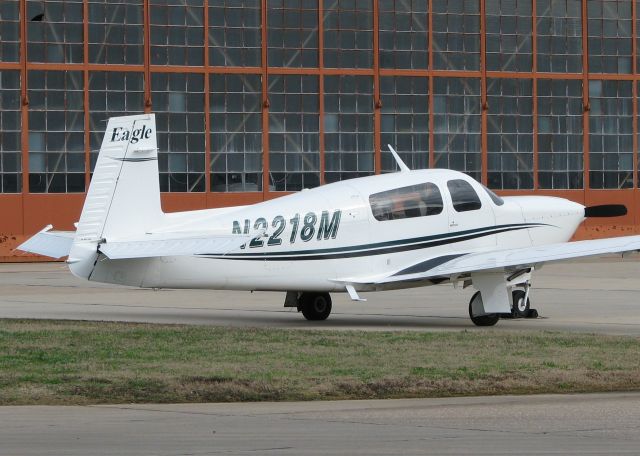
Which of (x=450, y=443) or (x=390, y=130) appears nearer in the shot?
(x=450, y=443)

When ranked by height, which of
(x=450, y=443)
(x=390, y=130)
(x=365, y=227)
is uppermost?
(x=390, y=130)

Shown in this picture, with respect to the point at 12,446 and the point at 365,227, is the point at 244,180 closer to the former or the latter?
the point at 365,227

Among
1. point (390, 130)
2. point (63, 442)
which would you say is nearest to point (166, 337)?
point (63, 442)

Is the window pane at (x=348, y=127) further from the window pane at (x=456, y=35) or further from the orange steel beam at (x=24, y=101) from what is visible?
the orange steel beam at (x=24, y=101)

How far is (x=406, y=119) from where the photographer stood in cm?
5644

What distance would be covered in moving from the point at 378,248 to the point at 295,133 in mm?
34121

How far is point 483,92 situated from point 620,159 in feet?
22.6

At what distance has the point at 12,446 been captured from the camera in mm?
10188

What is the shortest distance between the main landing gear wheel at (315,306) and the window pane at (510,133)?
35568 millimetres

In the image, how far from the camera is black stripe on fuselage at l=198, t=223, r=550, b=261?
20359 mm

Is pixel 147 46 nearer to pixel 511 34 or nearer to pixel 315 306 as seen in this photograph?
pixel 511 34

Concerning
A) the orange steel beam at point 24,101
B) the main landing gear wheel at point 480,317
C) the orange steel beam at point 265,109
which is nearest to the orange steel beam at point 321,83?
the orange steel beam at point 265,109

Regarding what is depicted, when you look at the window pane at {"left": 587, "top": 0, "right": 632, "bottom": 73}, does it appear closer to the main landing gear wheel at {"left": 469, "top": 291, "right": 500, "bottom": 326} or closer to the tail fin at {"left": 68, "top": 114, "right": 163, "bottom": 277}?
the main landing gear wheel at {"left": 469, "top": 291, "right": 500, "bottom": 326}

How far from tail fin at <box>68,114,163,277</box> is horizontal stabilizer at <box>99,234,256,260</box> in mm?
221
